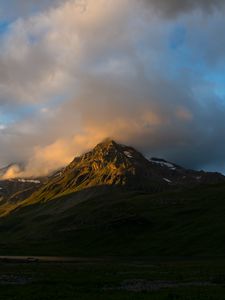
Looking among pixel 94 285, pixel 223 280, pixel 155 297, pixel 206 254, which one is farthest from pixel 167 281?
pixel 206 254

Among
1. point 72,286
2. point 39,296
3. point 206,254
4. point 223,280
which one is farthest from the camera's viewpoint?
point 206,254

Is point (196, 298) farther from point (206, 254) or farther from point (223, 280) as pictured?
point (206, 254)

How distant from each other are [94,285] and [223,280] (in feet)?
54.3

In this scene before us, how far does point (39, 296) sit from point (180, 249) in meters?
152

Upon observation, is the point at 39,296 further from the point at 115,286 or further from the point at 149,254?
the point at 149,254

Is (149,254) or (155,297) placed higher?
(149,254)

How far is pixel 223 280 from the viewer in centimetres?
5966

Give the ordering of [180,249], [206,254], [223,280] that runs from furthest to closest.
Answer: [180,249] < [206,254] < [223,280]

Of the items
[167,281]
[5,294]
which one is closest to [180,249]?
[167,281]

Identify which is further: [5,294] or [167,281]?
[167,281]

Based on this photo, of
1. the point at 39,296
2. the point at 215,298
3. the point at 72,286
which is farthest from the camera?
the point at 72,286

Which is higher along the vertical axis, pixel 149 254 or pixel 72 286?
pixel 149 254

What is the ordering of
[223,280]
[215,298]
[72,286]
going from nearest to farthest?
[215,298] < [72,286] < [223,280]

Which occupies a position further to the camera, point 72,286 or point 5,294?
point 72,286
